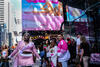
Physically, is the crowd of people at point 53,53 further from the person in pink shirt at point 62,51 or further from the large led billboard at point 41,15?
the large led billboard at point 41,15

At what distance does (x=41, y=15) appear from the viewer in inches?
1185

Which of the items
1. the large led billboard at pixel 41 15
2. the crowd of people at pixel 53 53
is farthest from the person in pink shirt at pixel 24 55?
the large led billboard at pixel 41 15

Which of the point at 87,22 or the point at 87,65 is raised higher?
the point at 87,22

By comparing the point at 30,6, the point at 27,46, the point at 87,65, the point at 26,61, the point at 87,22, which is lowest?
the point at 87,65

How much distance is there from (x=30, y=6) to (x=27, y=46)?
80.1 ft

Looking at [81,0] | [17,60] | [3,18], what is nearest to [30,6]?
[81,0]

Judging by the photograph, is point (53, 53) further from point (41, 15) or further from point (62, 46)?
point (41, 15)

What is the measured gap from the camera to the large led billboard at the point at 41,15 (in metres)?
28.8

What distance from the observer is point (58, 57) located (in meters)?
7.40

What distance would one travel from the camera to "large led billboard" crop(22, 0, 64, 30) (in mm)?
28844

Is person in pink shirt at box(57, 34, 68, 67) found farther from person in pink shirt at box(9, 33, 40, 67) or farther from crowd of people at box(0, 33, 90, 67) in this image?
person in pink shirt at box(9, 33, 40, 67)

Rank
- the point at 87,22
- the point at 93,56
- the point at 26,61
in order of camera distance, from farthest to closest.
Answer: the point at 87,22
the point at 93,56
the point at 26,61

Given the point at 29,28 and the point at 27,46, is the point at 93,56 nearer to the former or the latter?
the point at 27,46

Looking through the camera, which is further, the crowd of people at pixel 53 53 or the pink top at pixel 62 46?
the pink top at pixel 62 46
